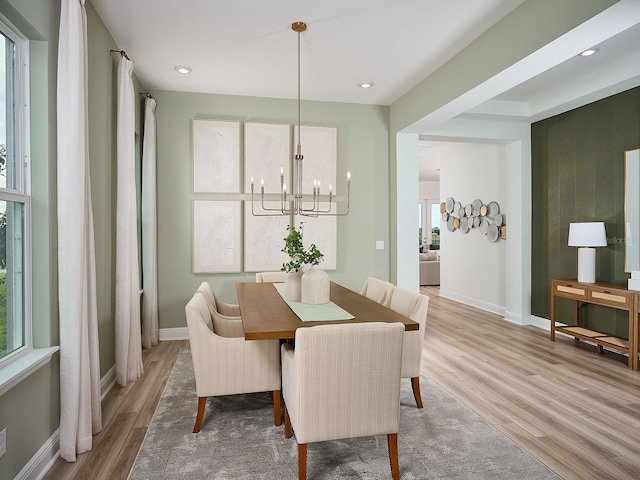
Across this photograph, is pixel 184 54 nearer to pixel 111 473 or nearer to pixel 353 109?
pixel 353 109

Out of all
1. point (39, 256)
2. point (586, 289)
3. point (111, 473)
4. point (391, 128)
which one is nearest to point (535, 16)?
point (391, 128)

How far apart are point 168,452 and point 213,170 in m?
3.05

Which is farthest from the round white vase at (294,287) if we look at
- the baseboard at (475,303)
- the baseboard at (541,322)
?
the baseboard at (475,303)

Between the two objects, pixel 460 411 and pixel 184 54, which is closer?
pixel 460 411

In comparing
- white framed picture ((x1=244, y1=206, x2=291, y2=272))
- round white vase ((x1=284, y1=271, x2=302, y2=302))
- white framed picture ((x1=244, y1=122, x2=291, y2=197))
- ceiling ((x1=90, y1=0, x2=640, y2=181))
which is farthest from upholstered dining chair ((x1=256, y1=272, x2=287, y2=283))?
ceiling ((x1=90, y1=0, x2=640, y2=181))

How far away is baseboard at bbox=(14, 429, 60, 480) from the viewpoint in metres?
1.92

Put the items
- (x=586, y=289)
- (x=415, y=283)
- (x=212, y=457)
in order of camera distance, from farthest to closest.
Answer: (x=415, y=283) → (x=586, y=289) → (x=212, y=457)

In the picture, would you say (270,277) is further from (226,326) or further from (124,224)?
→ (124,224)

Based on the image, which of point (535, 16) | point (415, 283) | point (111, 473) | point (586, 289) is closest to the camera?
point (111, 473)

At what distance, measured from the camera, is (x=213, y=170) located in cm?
459

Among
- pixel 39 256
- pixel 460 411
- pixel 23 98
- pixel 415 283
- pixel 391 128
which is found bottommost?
pixel 460 411

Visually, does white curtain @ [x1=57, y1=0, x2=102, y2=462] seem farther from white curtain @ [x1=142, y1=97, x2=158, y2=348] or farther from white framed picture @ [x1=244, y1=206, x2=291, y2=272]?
white framed picture @ [x1=244, y1=206, x2=291, y2=272]

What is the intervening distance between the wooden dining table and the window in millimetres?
1099

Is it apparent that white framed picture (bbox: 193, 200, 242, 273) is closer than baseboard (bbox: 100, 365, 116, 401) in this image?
No
